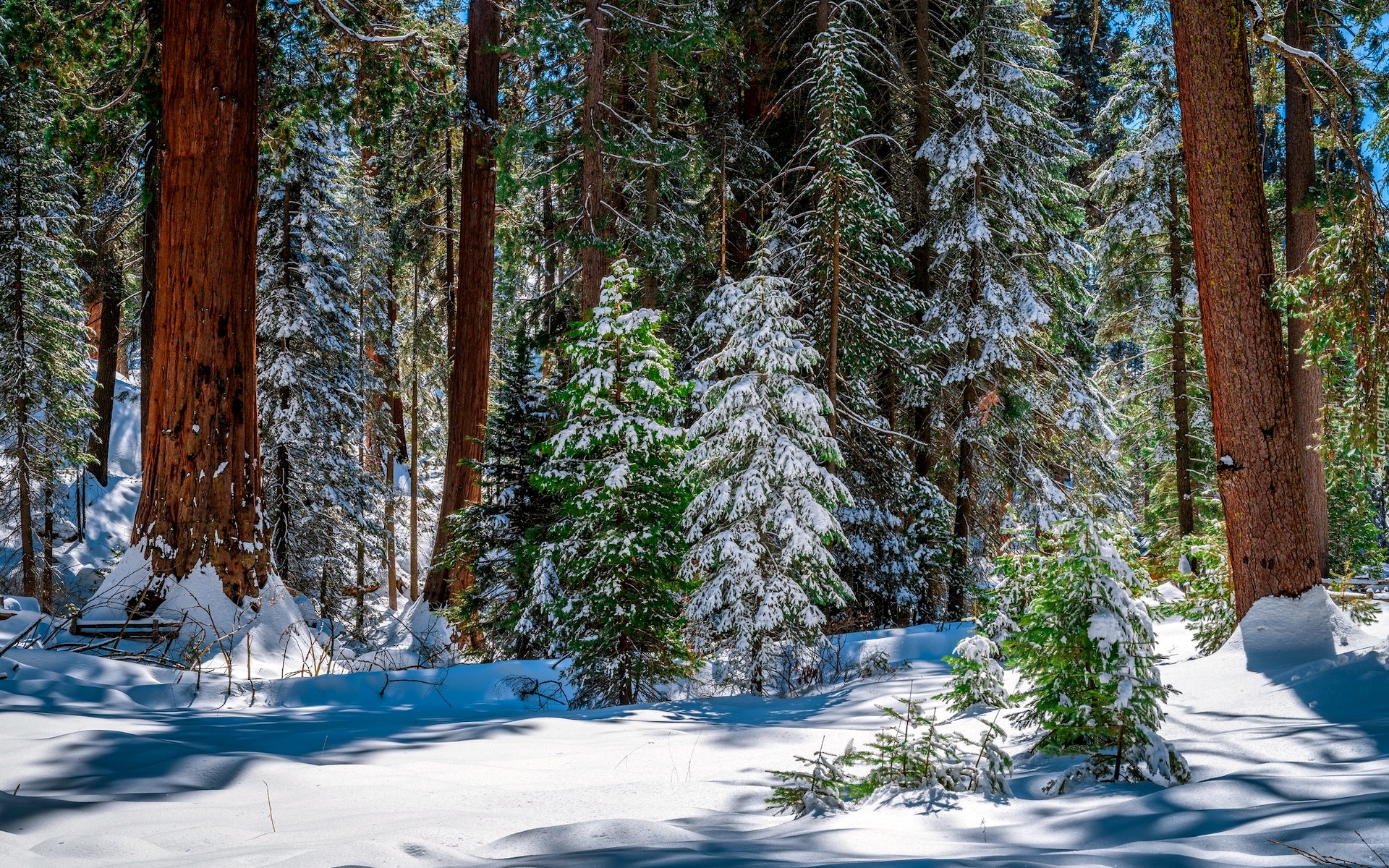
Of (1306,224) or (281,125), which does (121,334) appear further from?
(1306,224)

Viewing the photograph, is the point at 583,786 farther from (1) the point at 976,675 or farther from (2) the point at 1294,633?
(2) the point at 1294,633

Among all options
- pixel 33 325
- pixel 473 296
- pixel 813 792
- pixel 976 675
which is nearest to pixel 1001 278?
pixel 473 296

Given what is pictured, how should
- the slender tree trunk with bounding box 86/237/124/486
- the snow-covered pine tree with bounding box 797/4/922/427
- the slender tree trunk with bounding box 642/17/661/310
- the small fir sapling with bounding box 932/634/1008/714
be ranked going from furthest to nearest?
the slender tree trunk with bounding box 86/237/124/486 < the slender tree trunk with bounding box 642/17/661/310 < the snow-covered pine tree with bounding box 797/4/922/427 < the small fir sapling with bounding box 932/634/1008/714

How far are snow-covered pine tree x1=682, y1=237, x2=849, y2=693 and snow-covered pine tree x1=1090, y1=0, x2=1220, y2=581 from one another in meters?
8.73

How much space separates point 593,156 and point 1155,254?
12.3m

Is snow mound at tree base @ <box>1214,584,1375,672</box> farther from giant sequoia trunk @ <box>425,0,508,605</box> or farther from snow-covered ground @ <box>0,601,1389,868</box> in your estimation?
giant sequoia trunk @ <box>425,0,508,605</box>

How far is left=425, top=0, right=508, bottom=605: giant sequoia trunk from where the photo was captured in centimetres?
1239

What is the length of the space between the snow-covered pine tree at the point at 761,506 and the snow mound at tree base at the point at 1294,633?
315 centimetres

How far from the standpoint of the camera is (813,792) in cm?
288

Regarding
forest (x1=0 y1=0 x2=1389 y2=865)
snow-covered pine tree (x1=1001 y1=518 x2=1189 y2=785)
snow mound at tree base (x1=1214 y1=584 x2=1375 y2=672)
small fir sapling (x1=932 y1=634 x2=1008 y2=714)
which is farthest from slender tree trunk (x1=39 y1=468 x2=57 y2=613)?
snow mound at tree base (x1=1214 y1=584 x2=1375 y2=672)

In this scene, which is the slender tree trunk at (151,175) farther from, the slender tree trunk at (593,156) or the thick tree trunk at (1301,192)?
the thick tree trunk at (1301,192)

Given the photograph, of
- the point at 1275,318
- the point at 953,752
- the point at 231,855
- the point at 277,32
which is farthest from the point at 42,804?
the point at 277,32

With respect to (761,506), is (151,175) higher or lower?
higher

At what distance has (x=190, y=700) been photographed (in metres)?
5.07
